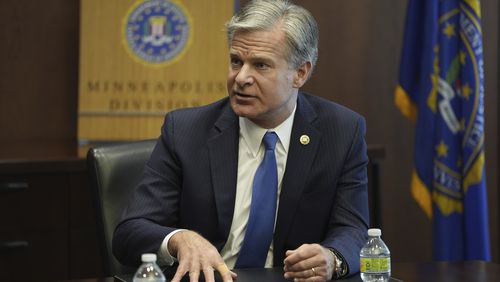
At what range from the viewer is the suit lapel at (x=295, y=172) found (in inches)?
118

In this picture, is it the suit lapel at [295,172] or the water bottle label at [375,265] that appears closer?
the water bottle label at [375,265]

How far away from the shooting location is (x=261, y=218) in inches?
118

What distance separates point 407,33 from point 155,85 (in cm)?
136

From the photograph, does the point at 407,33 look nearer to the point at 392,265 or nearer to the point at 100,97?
the point at 100,97

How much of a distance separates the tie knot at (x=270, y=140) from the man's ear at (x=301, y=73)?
18 cm

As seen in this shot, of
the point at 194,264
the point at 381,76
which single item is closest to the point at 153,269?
the point at 194,264

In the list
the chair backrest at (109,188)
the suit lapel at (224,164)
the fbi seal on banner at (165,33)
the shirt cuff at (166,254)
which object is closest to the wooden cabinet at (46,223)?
the fbi seal on banner at (165,33)

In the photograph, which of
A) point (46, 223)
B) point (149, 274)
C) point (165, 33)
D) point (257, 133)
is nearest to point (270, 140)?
point (257, 133)

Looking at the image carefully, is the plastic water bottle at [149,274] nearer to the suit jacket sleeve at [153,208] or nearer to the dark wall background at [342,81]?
the suit jacket sleeve at [153,208]

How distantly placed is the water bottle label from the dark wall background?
2.46 metres

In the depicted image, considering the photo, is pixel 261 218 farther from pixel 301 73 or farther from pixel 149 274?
pixel 149 274

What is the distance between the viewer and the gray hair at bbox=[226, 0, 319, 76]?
2.98 meters

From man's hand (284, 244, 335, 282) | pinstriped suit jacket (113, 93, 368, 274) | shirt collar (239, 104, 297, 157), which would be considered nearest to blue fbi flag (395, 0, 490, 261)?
pinstriped suit jacket (113, 93, 368, 274)

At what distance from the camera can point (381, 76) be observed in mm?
5598
